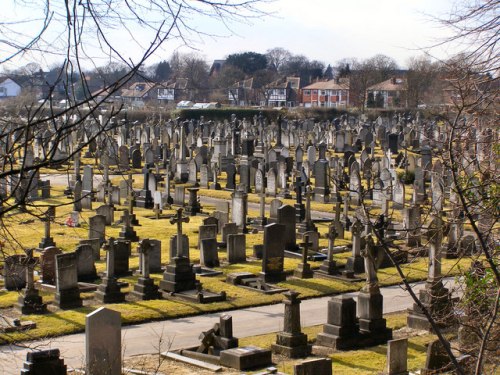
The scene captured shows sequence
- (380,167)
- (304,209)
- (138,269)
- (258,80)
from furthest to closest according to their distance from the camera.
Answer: (258,80) → (380,167) → (304,209) → (138,269)

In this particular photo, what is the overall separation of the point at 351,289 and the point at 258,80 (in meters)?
90.8

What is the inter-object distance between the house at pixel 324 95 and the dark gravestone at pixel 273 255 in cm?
8455

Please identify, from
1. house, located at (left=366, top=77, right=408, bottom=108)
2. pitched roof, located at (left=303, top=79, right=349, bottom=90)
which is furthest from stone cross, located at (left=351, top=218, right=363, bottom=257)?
pitched roof, located at (left=303, top=79, right=349, bottom=90)

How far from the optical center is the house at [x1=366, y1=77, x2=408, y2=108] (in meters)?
86.3

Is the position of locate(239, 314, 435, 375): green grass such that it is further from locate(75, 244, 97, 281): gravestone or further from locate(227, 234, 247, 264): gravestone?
locate(227, 234, 247, 264): gravestone

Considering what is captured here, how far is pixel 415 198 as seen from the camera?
3120 centimetres

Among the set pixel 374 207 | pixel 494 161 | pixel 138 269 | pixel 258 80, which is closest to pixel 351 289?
pixel 138 269

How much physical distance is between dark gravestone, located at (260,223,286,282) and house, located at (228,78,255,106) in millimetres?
83527

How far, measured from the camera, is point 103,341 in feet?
39.7

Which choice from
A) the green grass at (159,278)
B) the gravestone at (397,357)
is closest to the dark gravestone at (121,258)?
the green grass at (159,278)

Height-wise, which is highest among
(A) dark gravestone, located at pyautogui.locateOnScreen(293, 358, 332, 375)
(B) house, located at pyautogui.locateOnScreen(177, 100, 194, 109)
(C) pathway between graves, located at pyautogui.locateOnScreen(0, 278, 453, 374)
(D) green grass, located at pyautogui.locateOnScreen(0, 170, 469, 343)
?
(B) house, located at pyautogui.locateOnScreen(177, 100, 194, 109)

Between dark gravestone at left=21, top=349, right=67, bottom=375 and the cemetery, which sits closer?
the cemetery

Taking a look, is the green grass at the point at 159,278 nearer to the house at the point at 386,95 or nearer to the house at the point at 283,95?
the house at the point at 386,95

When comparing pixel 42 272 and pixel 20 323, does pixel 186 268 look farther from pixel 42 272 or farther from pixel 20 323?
pixel 20 323
